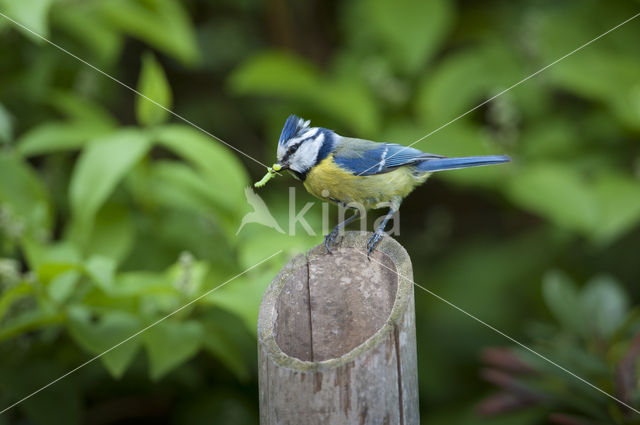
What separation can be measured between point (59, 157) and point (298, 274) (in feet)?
6.80


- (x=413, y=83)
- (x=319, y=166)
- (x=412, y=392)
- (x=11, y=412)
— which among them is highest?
(x=413, y=83)

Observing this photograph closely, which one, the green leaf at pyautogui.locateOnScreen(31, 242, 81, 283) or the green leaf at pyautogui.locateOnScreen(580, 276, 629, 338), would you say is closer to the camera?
the green leaf at pyautogui.locateOnScreen(31, 242, 81, 283)

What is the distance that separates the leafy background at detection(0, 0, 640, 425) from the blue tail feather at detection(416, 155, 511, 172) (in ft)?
1.68

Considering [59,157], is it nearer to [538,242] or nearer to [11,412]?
[11,412]

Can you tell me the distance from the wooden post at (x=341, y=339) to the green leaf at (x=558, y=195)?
5.60ft

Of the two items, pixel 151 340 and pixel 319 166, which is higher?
pixel 319 166

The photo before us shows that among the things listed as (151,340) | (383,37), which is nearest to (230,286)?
(151,340)

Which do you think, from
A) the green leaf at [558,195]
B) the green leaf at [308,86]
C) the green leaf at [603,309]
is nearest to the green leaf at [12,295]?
the green leaf at [308,86]

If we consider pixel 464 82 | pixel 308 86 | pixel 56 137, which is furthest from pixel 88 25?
pixel 464 82

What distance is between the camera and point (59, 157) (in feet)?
11.6

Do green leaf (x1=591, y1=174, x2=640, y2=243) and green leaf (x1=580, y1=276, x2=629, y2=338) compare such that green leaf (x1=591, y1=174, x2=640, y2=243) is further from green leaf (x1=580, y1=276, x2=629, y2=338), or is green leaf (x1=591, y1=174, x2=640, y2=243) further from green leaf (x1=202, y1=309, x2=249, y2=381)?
green leaf (x1=202, y1=309, x2=249, y2=381)

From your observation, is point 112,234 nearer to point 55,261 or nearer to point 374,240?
point 55,261

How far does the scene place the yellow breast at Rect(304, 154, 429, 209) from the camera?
221 cm

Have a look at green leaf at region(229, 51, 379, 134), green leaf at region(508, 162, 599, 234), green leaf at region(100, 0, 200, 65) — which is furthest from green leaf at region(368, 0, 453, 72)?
green leaf at region(100, 0, 200, 65)
